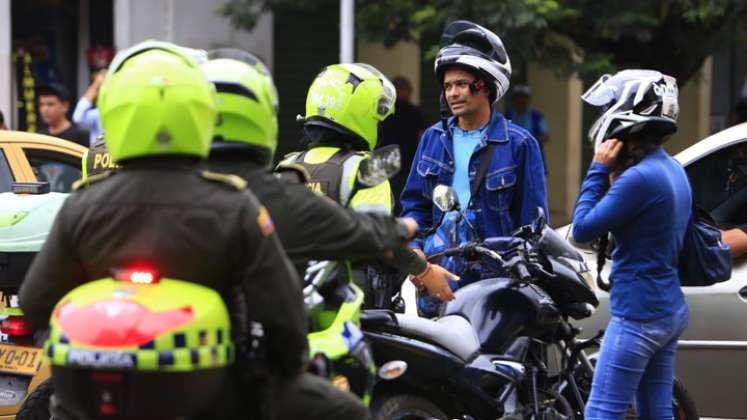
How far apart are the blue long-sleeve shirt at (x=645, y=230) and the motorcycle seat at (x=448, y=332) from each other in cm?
55

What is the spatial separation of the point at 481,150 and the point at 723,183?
1.64 m

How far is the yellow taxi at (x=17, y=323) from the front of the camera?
20.0ft

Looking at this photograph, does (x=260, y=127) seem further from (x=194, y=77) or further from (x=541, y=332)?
(x=541, y=332)

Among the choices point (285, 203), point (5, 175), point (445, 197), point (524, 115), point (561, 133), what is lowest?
point (561, 133)

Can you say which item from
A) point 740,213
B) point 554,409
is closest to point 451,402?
point 554,409

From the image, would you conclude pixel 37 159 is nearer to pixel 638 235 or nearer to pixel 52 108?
pixel 52 108

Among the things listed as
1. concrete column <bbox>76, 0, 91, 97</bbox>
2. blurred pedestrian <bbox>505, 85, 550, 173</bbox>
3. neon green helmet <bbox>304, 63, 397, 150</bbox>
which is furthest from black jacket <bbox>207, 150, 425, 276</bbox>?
concrete column <bbox>76, 0, 91, 97</bbox>

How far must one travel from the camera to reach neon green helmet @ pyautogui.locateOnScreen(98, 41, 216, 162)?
3.87 meters

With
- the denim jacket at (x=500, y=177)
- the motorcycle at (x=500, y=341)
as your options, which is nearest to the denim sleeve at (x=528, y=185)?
the denim jacket at (x=500, y=177)

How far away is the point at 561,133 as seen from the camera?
20625 mm

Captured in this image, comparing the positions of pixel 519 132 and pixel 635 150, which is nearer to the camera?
pixel 635 150

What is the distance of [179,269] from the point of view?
384 cm

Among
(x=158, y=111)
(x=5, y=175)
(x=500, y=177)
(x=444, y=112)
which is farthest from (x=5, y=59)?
(x=158, y=111)

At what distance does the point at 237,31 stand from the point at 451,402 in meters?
10.3
